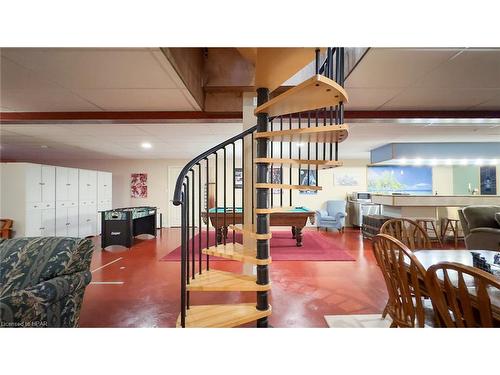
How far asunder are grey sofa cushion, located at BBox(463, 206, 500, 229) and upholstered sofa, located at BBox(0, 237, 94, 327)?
5641 millimetres

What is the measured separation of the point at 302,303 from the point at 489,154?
6.38m

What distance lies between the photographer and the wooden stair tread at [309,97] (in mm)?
1593

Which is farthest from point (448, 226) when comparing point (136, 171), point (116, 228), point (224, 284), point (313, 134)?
point (136, 171)

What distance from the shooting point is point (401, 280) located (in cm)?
154

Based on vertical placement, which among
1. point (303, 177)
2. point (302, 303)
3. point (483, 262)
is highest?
point (303, 177)

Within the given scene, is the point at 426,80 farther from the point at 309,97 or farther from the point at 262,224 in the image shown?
the point at 262,224

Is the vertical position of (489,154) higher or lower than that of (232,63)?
lower

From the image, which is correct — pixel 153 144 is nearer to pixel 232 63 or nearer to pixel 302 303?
pixel 232 63

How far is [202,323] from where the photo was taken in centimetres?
187

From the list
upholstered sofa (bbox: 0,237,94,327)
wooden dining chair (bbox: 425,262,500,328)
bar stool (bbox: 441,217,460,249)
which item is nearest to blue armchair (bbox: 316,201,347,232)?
bar stool (bbox: 441,217,460,249)

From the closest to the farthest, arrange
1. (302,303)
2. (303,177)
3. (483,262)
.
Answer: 1. (483,262)
2. (302,303)
3. (303,177)

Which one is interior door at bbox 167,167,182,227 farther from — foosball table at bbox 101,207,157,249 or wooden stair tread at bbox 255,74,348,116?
wooden stair tread at bbox 255,74,348,116
